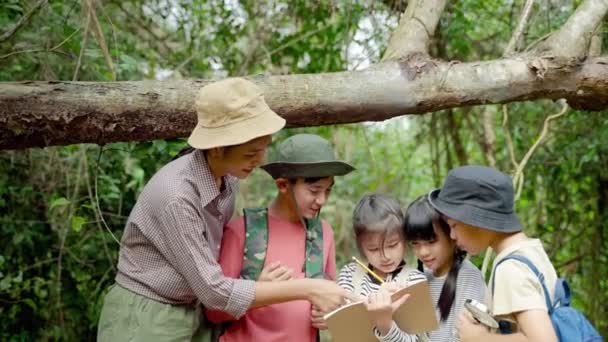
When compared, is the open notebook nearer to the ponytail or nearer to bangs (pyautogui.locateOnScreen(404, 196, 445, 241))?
the ponytail

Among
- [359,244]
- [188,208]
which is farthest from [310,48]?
[188,208]

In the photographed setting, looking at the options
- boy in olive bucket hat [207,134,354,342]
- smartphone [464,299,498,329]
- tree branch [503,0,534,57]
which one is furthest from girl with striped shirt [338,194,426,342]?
tree branch [503,0,534,57]

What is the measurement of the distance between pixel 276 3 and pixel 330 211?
3169mm

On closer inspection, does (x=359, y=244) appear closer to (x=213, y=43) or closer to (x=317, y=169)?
(x=317, y=169)

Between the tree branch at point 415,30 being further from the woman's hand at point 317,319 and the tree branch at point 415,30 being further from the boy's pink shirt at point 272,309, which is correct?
the woman's hand at point 317,319

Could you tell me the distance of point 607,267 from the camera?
5352 millimetres

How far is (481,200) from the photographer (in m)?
2.31

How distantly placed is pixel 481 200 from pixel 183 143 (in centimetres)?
205

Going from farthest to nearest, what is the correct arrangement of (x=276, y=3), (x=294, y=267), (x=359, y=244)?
(x=276, y=3) < (x=359, y=244) < (x=294, y=267)

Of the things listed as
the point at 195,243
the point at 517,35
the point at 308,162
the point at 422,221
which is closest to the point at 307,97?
A: the point at 308,162

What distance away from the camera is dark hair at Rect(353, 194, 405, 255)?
2754 millimetres

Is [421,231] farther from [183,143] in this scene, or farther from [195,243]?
[183,143]

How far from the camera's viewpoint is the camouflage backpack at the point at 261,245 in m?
2.60

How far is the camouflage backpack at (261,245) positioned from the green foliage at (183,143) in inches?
43.8
